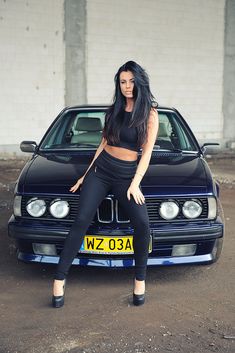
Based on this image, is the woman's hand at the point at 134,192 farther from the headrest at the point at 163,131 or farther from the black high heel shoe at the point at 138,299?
the headrest at the point at 163,131

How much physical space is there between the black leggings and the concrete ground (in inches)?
14.4

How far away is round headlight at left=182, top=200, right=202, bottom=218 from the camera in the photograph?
12.9ft

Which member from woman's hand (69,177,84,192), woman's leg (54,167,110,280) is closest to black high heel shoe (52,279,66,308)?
woman's leg (54,167,110,280)

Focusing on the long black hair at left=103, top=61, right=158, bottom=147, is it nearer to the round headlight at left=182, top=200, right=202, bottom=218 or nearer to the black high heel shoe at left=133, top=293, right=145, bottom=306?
the round headlight at left=182, top=200, right=202, bottom=218

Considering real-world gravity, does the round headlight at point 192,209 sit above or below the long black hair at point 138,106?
below

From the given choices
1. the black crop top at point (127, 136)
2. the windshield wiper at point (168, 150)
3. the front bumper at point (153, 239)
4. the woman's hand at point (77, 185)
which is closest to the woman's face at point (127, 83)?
the black crop top at point (127, 136)

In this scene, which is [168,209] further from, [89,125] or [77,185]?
[89,125]

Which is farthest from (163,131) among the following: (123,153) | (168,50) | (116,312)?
(168,50)

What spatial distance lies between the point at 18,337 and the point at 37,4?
974 cm

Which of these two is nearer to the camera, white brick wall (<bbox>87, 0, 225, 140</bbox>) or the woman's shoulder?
the woman's shoulder

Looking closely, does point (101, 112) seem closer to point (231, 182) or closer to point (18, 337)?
point (18, 337)

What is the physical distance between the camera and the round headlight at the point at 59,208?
3900 millimetres

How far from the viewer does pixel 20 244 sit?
157 inches

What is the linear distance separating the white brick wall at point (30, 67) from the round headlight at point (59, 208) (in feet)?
26.3
